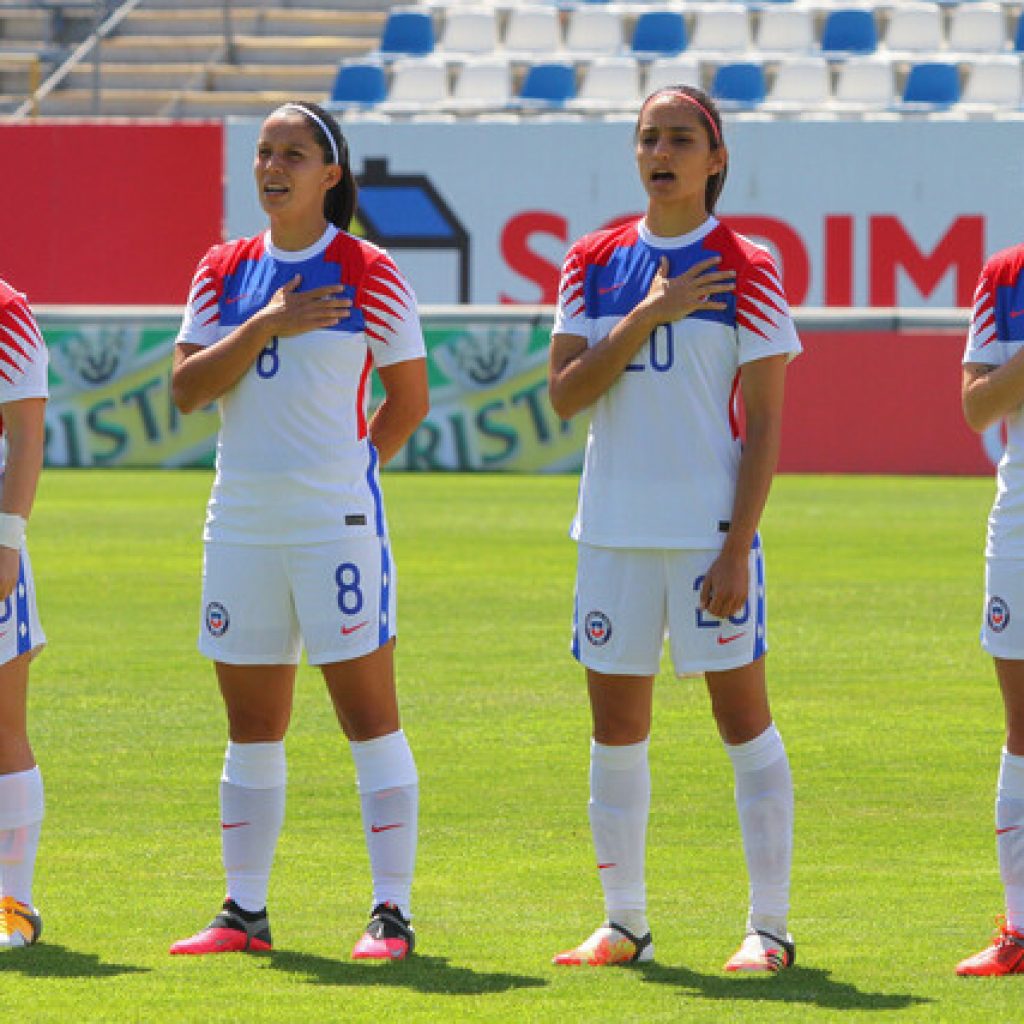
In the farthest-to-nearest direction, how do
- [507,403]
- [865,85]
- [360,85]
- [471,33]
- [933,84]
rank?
1. [471,33]
2. [360,85]
3. [865,85]
4. [933,84]
5. [507,403]

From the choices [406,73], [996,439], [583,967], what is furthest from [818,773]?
[406,73]

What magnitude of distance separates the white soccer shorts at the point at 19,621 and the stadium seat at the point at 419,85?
24368mm

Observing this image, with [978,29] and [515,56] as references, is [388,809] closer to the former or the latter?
[978,29]

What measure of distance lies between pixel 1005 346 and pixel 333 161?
5.47 feet

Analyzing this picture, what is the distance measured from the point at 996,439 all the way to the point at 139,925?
17.6 metres

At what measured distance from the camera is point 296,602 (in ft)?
18.8

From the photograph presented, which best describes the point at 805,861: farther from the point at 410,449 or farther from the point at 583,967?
the point at 410,449

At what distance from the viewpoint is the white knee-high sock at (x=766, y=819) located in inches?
221

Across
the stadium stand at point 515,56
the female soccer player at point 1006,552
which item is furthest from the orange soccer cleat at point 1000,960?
the stadium stand at point 515,56

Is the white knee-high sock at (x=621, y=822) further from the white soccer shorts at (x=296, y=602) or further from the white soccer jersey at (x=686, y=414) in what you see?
the white soccer shorts at (x=296, y=602)

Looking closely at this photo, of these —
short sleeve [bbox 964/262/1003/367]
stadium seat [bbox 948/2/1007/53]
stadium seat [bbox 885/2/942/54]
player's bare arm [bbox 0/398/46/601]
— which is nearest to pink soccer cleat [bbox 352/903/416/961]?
player's bare arm [bbox 0/398/46/601]

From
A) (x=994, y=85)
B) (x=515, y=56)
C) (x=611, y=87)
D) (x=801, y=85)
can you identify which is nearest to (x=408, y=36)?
(x=515, y=56)

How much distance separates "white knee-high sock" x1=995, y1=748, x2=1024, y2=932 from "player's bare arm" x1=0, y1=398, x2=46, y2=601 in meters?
2.40

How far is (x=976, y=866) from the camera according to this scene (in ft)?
23.2
